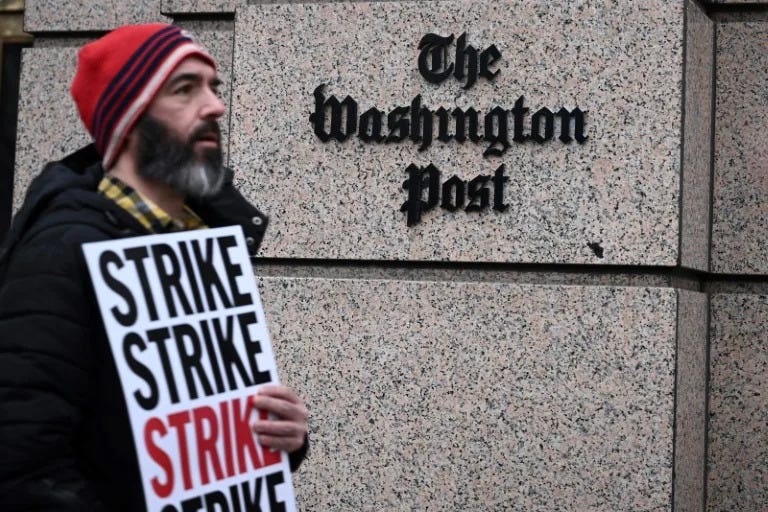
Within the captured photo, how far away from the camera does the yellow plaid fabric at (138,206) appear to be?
271cm

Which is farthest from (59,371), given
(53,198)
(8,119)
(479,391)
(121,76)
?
(8,119)

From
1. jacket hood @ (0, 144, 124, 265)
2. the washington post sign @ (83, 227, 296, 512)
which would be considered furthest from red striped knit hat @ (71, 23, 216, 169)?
the washington post sign @ (83, 227, 296, 512)

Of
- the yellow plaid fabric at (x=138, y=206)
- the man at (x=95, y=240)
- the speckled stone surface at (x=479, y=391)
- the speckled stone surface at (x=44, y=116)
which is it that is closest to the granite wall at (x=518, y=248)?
the speckled stone surface at (x=479, y=391)

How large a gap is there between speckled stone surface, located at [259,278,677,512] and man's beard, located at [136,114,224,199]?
8.43 ft

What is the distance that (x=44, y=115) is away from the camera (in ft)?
20.4

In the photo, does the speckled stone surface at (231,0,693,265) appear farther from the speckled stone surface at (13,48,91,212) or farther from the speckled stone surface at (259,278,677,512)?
the speckled stone surface at (13,48,91,212)

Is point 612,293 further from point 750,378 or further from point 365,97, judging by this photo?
point 365,97

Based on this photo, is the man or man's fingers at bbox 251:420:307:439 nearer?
the man

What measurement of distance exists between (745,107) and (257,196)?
2.08 metres

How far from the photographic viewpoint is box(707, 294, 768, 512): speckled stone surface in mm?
5441

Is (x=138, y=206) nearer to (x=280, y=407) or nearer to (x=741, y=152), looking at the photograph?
(x=280, y=407)

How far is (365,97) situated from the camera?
5.48 metres

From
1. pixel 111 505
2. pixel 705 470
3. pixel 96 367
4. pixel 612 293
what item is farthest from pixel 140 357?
pixel 705 470

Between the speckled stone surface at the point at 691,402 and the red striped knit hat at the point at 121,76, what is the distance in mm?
2860
